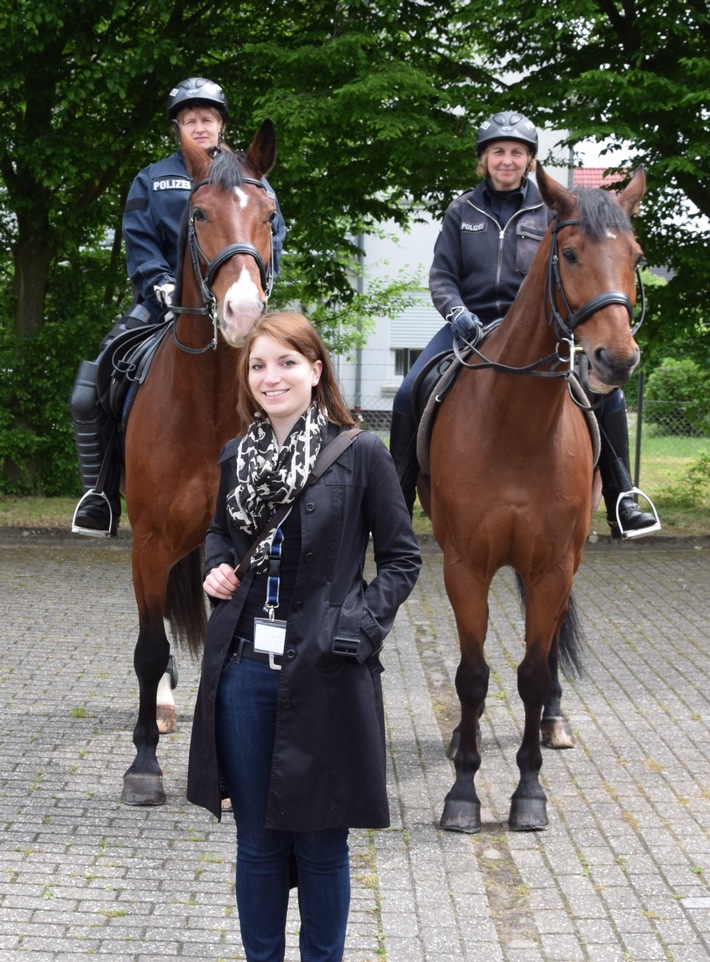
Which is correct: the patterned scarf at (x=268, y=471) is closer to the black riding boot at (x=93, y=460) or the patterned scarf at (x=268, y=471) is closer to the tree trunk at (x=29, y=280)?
the black riding boot at (x=93, y=460)

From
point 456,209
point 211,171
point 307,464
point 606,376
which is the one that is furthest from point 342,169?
point 307,464

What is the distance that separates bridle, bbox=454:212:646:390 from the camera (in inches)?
184

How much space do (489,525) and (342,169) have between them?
775 cm

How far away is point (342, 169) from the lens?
12461mm

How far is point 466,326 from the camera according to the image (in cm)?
574

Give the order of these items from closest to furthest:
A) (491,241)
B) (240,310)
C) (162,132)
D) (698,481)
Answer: (240,310) → (491,241) → (162,132) → (698,481)

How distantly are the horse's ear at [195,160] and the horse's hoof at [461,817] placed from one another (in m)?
2.94

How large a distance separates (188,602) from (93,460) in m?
0.92

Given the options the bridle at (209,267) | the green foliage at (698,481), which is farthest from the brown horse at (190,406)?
the green foliage at (698,481)

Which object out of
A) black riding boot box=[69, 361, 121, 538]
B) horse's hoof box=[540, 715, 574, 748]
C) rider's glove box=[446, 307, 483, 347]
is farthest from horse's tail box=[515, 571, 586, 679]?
black riding boot box=[69, 361, 121, 538]

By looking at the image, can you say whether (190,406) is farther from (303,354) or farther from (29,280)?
(29,280)

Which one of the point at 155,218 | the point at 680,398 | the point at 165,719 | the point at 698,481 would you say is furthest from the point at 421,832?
the point at 680,398

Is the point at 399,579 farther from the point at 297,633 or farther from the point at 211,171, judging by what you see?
the point at 211,171

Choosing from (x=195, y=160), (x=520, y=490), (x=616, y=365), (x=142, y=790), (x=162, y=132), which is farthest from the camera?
(x=162, y=132)
